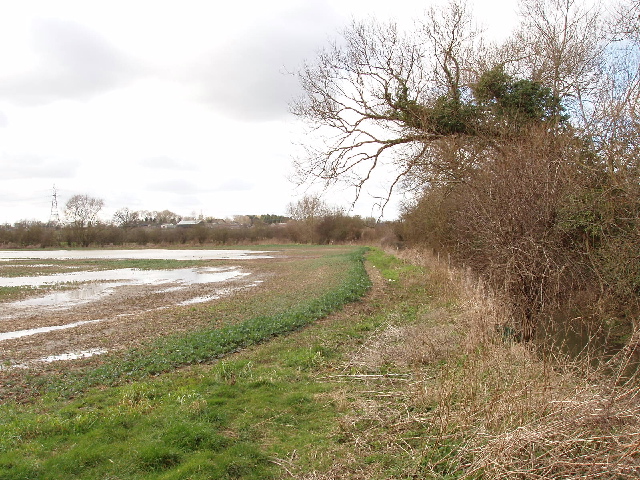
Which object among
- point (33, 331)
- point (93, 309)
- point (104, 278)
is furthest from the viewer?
point (104, 278)

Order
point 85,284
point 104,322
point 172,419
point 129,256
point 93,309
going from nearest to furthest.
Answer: point 172,419 → point 104,322 → point 93,309 → point 85,284 → point 129,256

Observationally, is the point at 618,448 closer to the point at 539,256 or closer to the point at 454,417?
the point at 454,417

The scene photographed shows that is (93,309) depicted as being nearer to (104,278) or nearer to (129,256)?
(104,278)

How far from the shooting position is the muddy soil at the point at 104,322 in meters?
11.4

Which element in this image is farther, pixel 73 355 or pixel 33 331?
pixel 33 331

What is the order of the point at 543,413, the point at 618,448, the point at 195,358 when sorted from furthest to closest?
the point at 195,358 < the point at 543,413 < the point at 618,448

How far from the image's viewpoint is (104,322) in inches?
613

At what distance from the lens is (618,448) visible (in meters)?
3.75

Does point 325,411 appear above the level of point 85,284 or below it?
above

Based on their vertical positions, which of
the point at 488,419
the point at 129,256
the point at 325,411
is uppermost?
the point at 488,419

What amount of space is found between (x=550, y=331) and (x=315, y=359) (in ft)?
17.3

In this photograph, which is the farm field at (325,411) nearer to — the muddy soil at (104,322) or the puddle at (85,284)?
the muddy soil at (104,322)

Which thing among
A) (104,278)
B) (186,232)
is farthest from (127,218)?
(104,278)

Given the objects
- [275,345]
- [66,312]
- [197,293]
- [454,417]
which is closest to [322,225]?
[197,293]
